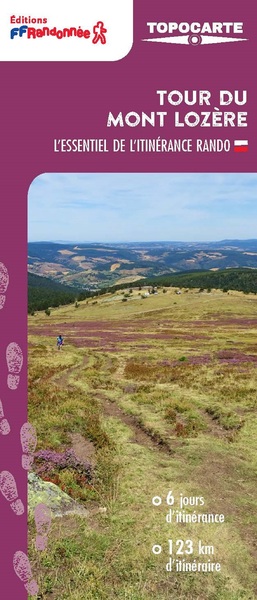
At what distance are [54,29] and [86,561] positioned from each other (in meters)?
9.89

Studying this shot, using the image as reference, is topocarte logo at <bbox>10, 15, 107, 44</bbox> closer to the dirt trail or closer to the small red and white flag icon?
the small red and white flag icon

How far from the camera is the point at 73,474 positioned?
1272 centimetres

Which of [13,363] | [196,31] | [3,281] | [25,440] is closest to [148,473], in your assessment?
[25,440]

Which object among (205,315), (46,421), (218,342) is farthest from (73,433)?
(205,315)

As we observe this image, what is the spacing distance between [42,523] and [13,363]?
6375mm

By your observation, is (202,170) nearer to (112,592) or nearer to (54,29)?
(54,29)

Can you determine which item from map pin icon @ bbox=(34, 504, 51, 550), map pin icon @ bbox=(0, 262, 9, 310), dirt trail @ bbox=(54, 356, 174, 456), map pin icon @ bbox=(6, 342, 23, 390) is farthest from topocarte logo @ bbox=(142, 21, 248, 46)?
→ dirt trail @ bbox=(54, 356, 174, 456)

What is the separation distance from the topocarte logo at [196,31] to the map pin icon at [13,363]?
4.27 meters

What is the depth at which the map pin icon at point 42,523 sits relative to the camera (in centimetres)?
870

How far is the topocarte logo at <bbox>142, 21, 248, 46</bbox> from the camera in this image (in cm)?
502

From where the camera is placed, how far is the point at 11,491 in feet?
16.4

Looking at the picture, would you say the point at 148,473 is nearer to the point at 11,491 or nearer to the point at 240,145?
the point at 11,491

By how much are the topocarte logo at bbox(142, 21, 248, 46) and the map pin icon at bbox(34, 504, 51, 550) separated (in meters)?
9.12

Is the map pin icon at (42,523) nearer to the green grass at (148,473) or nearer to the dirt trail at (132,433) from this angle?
the green grass at (148,473)
